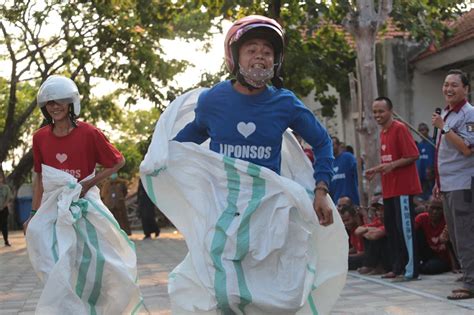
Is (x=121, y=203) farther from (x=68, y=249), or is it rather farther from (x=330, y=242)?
(x=330, y=242)

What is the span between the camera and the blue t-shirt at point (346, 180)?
597 inches

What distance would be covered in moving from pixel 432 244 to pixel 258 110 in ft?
21.3

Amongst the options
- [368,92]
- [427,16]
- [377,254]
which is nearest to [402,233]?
[377,254]

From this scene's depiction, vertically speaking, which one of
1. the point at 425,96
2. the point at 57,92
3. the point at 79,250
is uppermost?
the point at 425,96

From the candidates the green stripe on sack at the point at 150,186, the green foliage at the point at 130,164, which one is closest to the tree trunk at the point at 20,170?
the green foliage at the point at 130,164

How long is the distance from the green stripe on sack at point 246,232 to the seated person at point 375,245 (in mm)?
6490

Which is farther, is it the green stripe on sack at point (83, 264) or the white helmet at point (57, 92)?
the white helmet at point (57, 92)

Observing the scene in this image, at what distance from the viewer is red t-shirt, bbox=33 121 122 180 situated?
7801 millimetres

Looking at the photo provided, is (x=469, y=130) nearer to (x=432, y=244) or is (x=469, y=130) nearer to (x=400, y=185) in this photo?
(x=400, y=185)

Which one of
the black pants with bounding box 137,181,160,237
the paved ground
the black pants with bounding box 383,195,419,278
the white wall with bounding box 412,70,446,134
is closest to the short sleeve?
the paved ground

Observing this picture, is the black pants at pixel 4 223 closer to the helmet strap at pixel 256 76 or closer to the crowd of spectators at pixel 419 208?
the crowd of spectators at pixel 419 208

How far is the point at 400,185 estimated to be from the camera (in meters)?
11.1

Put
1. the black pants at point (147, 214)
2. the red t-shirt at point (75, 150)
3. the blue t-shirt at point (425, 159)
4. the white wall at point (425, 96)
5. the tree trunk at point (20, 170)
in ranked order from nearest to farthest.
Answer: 1. the red t-shirt at point (75, 150)
2. the blue t-shirt at point (425, 159)
3. the black pants at point (147, 214)
4. the white wall at point (425, 96)
5. the tree trunk at point (20, 170)

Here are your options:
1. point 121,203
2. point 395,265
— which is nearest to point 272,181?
point 395,265
